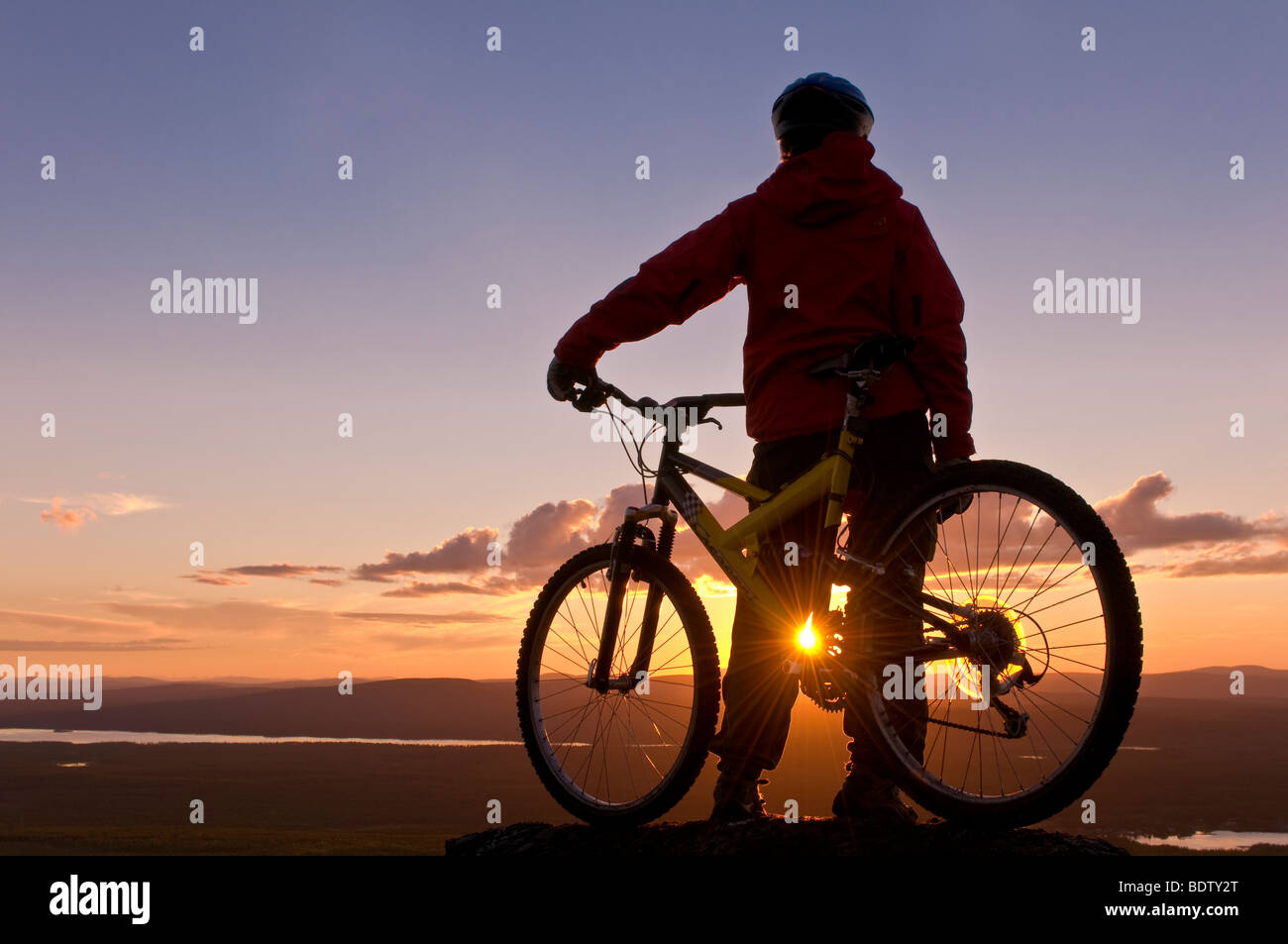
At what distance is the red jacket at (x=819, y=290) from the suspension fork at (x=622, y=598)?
0.81 metres

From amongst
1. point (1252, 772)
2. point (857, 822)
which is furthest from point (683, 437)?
point (1252, 772)

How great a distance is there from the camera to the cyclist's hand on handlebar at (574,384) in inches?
195

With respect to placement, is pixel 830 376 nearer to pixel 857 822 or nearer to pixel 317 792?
pixel 857 822

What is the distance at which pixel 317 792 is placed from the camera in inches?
4060

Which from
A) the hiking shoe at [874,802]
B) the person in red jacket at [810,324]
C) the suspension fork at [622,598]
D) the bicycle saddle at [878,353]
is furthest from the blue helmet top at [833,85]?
the hiking shoe at [874,802]

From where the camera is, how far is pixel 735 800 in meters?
4.79

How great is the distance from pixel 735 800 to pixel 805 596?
A: 1.21 m

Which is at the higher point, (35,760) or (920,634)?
(920,634)

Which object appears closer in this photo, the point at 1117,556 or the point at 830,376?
the point at 1117,556

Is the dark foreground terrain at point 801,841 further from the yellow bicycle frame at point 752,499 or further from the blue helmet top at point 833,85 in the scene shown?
the blue helmet top at point 833,85

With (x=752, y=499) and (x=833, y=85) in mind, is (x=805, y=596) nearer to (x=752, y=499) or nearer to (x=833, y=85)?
(x=752, y=499)
